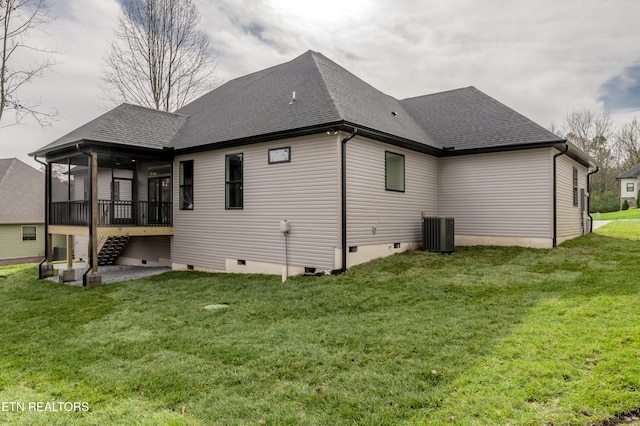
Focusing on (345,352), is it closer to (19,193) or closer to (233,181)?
(233,181)

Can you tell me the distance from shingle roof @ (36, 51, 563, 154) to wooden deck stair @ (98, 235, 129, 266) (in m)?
4.04

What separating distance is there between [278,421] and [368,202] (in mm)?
7355

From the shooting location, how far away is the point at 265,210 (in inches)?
413

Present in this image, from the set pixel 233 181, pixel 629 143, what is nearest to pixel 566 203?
pixel 233 181

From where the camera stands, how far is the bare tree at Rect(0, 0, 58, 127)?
13086mm

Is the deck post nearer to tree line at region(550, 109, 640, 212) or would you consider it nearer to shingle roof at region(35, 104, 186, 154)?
shingle roof at region(35, 104, 186, 154)

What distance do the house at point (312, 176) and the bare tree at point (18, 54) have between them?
7.37ft

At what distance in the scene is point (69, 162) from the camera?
40.0ft

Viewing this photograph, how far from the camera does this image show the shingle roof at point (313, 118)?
10.4 metres

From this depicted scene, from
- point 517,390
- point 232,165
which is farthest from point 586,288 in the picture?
point 232,165

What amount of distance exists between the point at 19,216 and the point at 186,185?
17.8m

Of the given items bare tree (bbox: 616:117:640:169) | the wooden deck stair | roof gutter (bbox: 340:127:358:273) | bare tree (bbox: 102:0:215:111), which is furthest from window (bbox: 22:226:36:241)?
bare tree (bbox: 616:117:640:169)

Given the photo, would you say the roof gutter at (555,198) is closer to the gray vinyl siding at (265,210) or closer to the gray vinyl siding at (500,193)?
the gray vinyl siding at (500,193)

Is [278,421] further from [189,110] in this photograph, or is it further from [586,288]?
[189,110]
